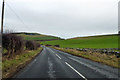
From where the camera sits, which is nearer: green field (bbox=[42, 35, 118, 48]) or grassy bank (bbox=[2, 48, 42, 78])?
grassy bank (bbox=[2, 48, 42, 78])

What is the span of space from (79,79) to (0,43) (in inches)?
443

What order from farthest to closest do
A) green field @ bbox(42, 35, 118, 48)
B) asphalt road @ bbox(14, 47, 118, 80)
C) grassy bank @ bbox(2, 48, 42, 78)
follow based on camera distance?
green field @ bbox(42, 35, 118, 48)
grassy bank @ bbox(2, 48, 42, 78)
asphalt road @ bbox(14, 47, 118, 80)

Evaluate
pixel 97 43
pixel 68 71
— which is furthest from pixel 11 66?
pixel 97 43

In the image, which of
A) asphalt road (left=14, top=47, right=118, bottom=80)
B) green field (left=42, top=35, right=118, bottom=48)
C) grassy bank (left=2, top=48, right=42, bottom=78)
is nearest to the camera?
asphalt road (left=14, top=47, right=118, bottom=80)

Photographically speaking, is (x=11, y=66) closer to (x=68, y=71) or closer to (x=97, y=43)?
(x=68, y=71)

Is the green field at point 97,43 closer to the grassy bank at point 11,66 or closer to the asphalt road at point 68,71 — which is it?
Result: the asphalt road at point 68,71

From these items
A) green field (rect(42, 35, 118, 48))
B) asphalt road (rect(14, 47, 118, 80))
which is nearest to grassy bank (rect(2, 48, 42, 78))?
asphalt road (rect(14, 47, 118, 80))

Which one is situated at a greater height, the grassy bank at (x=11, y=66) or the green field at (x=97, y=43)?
the green field at (x=97, y=43)

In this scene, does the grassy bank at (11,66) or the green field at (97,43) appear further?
the green field at (97,43)

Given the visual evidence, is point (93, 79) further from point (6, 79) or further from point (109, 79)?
point (6, 79)

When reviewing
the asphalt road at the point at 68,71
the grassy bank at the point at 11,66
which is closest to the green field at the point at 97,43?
the asphalt road at the point at 68,71

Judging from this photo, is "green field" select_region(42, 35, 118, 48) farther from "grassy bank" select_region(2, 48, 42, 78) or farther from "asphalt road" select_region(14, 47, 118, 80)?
"grassy bank" select_region(2, 48, 42, 78)

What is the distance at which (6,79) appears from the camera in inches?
239

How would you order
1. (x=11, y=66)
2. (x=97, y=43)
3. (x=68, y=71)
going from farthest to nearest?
(x=97, y=43)
(x=11, y=66)
(x=68, y=71)
